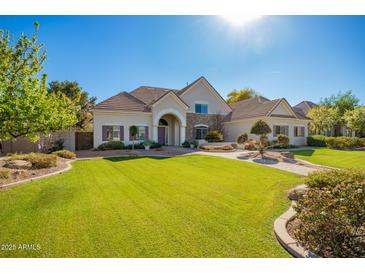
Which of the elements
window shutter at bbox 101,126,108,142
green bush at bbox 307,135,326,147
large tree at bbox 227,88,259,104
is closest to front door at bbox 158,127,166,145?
window shutter at bbox 101,126,108,142

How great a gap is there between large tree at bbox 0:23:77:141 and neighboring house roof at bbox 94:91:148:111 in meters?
11.2

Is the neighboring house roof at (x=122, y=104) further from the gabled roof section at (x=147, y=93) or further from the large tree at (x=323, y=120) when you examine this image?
the large tree at (x=323, y=120)

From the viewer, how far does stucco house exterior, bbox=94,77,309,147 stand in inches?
797

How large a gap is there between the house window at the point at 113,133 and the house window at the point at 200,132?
976cm

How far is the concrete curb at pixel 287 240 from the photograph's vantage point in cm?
308

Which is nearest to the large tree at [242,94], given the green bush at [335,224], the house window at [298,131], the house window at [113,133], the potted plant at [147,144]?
the house window at [298,131]

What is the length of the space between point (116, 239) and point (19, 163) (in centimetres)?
922

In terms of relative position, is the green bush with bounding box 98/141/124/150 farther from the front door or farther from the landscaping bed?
the landscaping bed

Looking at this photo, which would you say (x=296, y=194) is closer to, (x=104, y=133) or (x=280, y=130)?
(x=104, y=133)

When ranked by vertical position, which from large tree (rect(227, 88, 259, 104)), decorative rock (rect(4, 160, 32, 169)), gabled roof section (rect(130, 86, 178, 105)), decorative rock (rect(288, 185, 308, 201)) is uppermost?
large tree (rect(227, 88, 259, 104))

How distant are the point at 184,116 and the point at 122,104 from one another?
7.12 m

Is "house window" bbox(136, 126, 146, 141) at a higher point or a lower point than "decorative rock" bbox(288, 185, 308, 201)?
higher

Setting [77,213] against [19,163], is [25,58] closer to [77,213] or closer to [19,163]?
[19,163]
